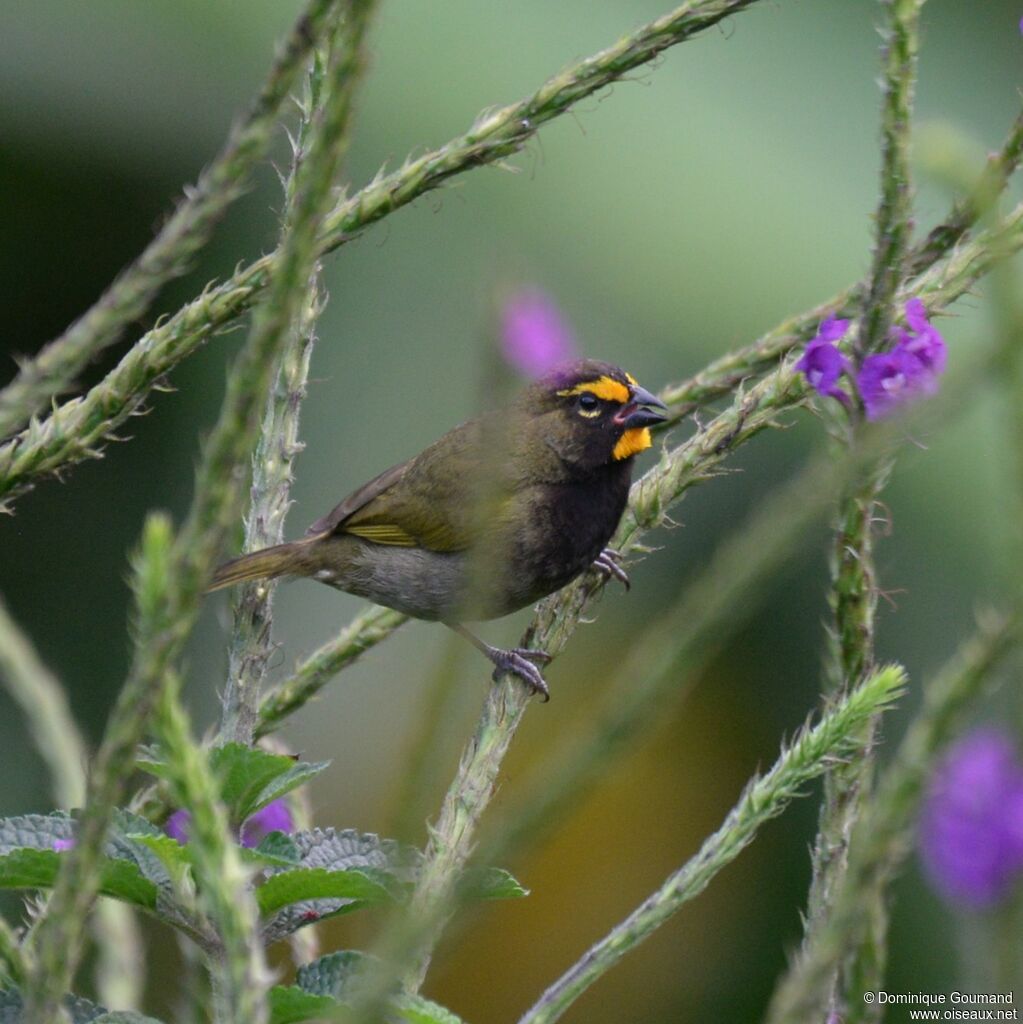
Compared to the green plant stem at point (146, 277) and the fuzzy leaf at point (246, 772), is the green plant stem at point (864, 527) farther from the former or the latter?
the green plant stem at point (146, 277)

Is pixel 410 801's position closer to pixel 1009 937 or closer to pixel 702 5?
pixel 1009 937

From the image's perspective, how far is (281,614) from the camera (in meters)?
5.57

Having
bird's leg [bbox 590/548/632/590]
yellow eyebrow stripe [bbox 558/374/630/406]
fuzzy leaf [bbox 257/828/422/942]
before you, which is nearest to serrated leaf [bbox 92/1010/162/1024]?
fuzzy leaf [bbox 257/828/422/942]

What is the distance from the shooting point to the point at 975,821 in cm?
113

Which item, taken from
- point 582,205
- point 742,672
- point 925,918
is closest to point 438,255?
point 582,205

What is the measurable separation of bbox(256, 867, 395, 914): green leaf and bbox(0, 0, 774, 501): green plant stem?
64cm

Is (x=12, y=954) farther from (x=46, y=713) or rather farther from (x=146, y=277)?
(x=146, y=277)

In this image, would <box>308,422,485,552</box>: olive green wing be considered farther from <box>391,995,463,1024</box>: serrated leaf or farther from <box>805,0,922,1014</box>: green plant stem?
<box>391,995,463,1024</box>: serrated leaf

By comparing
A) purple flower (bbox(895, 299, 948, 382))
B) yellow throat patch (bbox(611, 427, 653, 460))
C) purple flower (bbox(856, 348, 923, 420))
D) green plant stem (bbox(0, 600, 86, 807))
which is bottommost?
green plant stem (bbox(0, 600, 86, 807))

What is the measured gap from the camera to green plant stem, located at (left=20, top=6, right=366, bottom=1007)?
101cm

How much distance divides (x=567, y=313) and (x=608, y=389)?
1.08 m

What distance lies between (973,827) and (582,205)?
4849 millimetres

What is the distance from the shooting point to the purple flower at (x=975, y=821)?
1.06 meters

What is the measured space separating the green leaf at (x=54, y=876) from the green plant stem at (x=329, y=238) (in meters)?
0.55
